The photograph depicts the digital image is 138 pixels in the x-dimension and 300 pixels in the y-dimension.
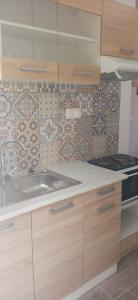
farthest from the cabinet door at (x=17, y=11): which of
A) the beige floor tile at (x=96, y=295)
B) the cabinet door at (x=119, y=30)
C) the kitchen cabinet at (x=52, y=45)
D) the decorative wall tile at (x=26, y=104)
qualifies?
the beige floor tile at (x=96, y=295)

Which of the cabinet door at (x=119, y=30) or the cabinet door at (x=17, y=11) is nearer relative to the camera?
the cabinet door at (x=17, y=11)

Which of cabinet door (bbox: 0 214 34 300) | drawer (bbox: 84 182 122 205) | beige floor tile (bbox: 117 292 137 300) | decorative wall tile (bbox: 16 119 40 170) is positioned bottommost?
beige floor tile (bbox: 117 292 137 300)

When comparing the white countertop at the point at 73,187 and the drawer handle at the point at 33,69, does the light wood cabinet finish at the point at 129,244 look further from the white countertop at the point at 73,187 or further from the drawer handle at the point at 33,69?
the drawer handle at the point at 33,69

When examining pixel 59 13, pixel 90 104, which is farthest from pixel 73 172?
pixel 59 13

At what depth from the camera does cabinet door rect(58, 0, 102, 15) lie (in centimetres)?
168

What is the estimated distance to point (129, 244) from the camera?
2.17 m

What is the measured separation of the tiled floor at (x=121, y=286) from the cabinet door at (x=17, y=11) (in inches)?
Result: 74.0

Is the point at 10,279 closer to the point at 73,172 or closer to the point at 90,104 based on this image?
the point at 73,172

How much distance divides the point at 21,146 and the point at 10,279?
2.88ft

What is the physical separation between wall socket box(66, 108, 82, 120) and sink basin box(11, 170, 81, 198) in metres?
0.51

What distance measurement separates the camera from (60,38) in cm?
173

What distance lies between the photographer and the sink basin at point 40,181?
1788mm

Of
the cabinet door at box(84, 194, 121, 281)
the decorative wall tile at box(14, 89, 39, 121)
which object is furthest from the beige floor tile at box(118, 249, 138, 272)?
the decorative wall tile at box(14, 89, 39, 121)

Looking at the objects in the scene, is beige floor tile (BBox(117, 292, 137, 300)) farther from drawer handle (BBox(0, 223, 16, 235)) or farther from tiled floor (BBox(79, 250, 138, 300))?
drawer handle (BBox(0, 223, 16, 235))
